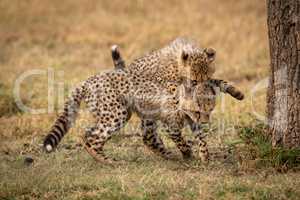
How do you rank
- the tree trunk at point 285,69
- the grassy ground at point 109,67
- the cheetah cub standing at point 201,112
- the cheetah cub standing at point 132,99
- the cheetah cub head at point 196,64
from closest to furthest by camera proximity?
1. the grassy ground at point 109,67
2. the tree trunk at point 285,69
3. the cheetah cub standing at point 201,112
4. the cheetah cub standing at point 132,99
5. the cheetah cub head at point 196,64

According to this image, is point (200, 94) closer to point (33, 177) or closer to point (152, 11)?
point (33, 177)

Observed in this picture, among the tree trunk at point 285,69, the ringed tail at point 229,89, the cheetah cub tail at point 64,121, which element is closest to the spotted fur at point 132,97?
the cheetah cub tail at point 64,121

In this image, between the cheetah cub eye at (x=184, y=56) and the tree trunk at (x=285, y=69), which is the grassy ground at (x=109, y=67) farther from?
the cheetah cub eye at (x=184, y=56)

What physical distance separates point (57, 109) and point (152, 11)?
6.21 m

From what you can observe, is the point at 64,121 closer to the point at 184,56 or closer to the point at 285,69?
the point at 184,56

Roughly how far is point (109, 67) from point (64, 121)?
500 cm

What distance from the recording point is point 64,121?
6.87 metres

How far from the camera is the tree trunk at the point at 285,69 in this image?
6078 mm

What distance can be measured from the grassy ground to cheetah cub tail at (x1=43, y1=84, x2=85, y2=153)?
0.24m

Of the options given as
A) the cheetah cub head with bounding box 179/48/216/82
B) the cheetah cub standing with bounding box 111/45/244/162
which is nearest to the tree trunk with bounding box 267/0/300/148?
the cheetah cub standing with bounding box 111/45/244/162

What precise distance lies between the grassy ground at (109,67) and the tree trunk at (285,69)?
0.38 metres

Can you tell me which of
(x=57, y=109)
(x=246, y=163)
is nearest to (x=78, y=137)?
(x=57, y=109)

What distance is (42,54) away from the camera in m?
12.4

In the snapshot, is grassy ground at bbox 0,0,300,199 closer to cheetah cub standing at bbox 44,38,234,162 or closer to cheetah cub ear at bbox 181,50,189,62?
cheetah cub standing at bbox 44,38,234,162
